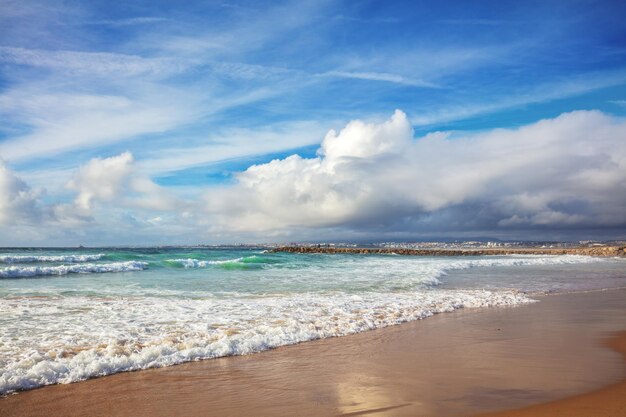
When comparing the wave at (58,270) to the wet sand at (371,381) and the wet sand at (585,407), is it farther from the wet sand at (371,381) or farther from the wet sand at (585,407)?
the wet sand at (585,407)

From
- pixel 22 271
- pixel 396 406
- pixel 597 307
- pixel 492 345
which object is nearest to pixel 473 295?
pixel 597 307

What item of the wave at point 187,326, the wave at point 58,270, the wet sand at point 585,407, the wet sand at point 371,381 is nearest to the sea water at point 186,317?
the wave at point 187,326

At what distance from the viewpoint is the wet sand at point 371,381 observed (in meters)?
4.80

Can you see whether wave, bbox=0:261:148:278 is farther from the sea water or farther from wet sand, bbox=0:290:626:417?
wet sand, bbox=0:290:626:417

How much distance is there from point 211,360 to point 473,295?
10.6m

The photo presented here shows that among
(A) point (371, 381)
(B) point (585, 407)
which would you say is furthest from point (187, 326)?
(B) point (585, 407)

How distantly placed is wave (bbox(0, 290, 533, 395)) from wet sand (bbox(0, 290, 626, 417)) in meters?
0.37

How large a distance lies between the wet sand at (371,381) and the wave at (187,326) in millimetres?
365

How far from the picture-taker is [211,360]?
6.96 metres

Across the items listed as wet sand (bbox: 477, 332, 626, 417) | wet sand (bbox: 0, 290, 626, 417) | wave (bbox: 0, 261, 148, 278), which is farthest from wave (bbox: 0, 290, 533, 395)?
wave (bbox: 0, 261, 148, 278)

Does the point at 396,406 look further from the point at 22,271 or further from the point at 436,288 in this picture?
the point at 22,271

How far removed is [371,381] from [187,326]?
461 cm

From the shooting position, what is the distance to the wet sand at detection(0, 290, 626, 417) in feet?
15.8

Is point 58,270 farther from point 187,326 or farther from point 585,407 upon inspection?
point 585,407
